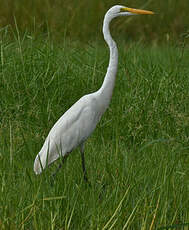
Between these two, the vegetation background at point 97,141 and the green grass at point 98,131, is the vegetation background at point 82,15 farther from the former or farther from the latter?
the green grass at point 98,131

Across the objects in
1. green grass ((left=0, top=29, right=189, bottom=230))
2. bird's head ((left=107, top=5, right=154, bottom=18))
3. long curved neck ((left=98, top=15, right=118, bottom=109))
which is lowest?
green grass ((left=0, top=29, right=189, bottom=230))

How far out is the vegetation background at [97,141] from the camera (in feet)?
6.85

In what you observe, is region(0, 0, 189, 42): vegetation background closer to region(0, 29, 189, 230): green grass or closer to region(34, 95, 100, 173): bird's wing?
region(0, 29, 189, 230): green grass

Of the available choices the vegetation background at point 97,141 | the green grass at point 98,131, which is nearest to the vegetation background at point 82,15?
the vegetation background at point 97,141

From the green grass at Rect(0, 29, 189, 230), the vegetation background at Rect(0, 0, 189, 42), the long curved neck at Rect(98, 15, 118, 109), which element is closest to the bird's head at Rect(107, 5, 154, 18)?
the long curved neck at Rect(98, 15, 118, 109)

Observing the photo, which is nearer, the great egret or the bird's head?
the great egret

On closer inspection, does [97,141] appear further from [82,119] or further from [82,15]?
[82,15]

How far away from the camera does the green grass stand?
2.16 meters

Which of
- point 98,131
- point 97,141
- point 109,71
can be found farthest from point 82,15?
point 109,71

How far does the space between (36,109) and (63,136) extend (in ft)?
2.51

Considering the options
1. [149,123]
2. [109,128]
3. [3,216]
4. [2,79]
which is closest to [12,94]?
[2,79]

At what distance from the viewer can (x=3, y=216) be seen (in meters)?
2.02

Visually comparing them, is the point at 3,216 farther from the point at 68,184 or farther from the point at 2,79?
the point at 2,79

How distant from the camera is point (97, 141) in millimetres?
3613
